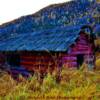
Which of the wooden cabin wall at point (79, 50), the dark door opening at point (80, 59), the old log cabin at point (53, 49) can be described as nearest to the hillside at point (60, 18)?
the old log cabin at point (53, 49)

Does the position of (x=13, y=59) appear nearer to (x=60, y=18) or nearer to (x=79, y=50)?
(x=79, y=50)

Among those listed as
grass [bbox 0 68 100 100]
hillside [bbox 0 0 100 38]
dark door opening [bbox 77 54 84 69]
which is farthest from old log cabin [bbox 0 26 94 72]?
grass [bbox 0 68 100 100]

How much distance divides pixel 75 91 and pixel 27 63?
33.2 ft

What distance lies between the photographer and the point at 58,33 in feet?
53.8

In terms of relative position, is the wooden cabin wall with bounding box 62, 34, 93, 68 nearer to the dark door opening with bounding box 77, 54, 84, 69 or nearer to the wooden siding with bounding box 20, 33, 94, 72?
the wooden siding with bounding box 20, 33, 94, 72

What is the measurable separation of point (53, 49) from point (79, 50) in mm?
2202

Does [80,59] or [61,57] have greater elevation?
[61,57]

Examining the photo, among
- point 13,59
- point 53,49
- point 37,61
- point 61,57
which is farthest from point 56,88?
point 13,59

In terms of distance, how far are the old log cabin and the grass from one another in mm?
5456

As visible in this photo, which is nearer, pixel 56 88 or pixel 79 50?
pixel 56 88

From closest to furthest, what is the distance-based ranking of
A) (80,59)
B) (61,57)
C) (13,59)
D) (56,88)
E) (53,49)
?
(56,88), (53,49), (61,57), (80,59), (13,59)

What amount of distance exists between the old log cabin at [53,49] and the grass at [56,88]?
546cm

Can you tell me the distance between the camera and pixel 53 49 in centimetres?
1402

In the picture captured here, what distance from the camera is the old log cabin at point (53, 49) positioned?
14.3 m
